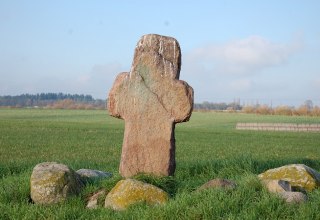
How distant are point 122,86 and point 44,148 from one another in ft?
52.9

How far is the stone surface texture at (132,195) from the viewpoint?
330 inches

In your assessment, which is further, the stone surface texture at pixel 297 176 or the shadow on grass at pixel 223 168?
the shadow on grass at pixel 223 168

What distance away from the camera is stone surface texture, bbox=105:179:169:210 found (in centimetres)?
838

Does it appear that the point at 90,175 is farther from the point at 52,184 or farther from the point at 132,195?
the point at 132,195

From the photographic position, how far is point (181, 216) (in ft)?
24.2

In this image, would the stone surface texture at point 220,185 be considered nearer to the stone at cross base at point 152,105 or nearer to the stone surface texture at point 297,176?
the stone surface texture at point 297,176

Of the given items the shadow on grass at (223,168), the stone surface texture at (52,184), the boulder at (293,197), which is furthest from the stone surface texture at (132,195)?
the shadow on grass at (223,168)

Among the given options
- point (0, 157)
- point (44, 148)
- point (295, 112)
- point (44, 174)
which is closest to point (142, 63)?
point (44, 174)

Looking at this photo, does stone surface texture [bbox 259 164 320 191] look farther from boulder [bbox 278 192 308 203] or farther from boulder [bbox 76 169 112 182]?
boulder [bbox 76 169 112 182]

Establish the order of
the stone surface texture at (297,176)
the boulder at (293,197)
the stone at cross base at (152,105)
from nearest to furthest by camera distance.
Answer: the boulder at (293,197)
the stone surface texture at (297,176)
the stone at cross base at (152,105)

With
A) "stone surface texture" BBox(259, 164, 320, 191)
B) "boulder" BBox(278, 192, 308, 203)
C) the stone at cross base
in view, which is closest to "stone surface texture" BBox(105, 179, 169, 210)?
the stone at cross base

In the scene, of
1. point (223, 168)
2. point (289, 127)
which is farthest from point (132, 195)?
point (289, 127)

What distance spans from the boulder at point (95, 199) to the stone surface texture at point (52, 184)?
427 mm

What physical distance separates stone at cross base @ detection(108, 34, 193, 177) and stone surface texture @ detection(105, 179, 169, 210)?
5.03 feet
